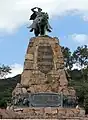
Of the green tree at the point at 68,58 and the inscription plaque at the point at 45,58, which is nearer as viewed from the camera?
the inscription plaque at the point at 45,58

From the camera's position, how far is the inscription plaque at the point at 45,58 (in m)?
30.7

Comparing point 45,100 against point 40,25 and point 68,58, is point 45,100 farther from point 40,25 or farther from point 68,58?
point 68,58

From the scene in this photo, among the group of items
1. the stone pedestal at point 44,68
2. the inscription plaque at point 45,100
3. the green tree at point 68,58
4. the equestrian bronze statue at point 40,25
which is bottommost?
the inscription plaque at point 45,100

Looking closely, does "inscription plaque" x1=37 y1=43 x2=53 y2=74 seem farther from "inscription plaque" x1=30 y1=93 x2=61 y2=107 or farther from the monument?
"inscription plaque" x1=30 y1=93 x2=61 y2=107

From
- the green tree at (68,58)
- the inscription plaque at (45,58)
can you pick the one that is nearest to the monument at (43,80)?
the inscription plaque at (45,58)

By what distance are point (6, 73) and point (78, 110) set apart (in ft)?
154

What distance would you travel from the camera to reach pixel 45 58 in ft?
101

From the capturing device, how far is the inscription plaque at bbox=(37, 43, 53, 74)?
3072 centimetres

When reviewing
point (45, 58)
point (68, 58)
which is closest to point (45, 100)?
point (45, 58)

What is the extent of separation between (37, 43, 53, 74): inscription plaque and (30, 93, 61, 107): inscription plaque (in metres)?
→ 1.81

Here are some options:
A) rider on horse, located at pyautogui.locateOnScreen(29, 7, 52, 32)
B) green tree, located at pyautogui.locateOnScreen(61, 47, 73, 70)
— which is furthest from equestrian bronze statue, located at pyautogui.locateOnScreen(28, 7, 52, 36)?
green tree, located at pyautogui.locateOnScreen(61, 47, 73, 70)

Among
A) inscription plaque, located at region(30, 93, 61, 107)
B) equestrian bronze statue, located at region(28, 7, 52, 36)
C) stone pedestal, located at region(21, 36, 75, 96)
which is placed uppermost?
equestrian bronze statue, located at region(28, 7, 52, 36)

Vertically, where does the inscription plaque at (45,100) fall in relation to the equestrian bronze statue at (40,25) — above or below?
below

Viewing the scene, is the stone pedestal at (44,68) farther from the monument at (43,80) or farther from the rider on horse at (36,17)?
the rider on horse at (36,17)
